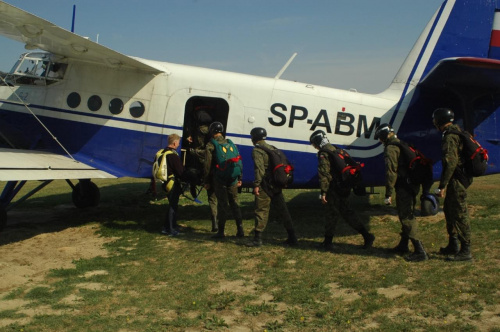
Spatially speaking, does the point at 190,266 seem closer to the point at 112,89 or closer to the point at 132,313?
the point at 132,313

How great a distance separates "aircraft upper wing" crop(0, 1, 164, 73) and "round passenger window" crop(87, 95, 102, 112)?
74cm

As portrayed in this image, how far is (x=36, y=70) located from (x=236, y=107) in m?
4.47

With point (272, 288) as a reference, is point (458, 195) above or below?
above

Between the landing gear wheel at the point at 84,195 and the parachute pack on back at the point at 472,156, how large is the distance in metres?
8.71

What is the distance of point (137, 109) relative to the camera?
920cm

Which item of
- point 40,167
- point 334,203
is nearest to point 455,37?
point 334,203

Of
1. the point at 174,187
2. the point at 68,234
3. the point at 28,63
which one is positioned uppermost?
the point at 28,63

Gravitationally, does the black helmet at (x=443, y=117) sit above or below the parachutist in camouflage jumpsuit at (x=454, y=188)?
above

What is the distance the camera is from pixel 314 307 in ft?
16.0

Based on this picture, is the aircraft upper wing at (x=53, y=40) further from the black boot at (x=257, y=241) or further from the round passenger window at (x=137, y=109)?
the black boot at (x=257, y=241)

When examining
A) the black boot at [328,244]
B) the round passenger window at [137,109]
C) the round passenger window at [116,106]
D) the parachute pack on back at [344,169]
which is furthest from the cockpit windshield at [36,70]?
the black boot at [328,244]

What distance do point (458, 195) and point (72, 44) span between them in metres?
7.09

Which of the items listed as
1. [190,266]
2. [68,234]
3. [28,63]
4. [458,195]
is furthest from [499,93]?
A: [28,63]

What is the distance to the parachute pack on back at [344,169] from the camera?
6855mm
